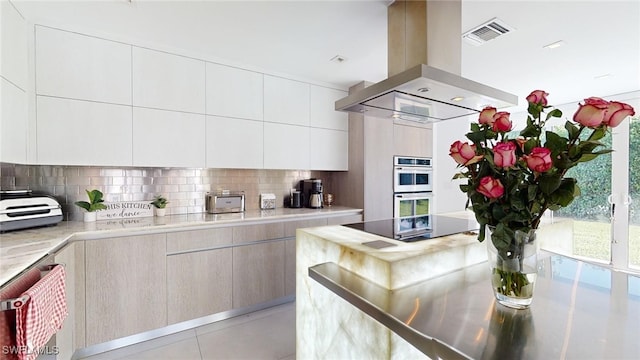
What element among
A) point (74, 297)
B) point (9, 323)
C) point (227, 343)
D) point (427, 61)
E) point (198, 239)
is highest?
point (427, 61)

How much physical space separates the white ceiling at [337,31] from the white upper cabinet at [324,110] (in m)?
0.29

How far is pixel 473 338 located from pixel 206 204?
107 inches

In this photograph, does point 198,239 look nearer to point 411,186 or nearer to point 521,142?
point 521,142

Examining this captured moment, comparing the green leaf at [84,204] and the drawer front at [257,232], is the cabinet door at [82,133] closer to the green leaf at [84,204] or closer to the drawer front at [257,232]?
the green leaf at [84,204]

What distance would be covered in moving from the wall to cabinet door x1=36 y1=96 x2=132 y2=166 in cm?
32

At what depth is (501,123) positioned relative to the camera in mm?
857

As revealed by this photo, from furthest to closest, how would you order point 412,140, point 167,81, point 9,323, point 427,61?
point 412,140 → point 167,81 → point 427,61 → point 9,323

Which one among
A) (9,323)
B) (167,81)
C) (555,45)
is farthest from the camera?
(167,81)

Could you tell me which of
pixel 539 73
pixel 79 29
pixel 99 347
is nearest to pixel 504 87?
pixel 539 73

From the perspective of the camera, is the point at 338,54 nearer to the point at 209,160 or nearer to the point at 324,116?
the point at 324,116

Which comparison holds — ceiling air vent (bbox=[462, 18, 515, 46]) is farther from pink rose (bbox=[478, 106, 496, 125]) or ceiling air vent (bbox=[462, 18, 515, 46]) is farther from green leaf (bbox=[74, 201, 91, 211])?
green leaf (bbox=[74, 201, 91, 211])

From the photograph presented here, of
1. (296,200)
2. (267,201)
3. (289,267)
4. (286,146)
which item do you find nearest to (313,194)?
(296,200)

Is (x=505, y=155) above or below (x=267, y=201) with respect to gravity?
above

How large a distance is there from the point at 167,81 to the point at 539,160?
2.74 metres
